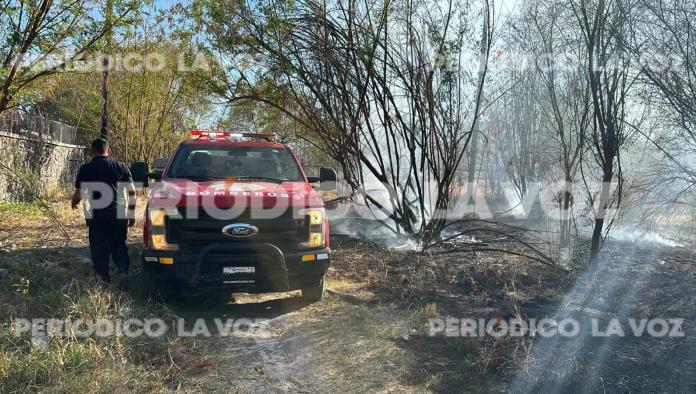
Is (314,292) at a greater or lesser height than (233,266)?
lesser

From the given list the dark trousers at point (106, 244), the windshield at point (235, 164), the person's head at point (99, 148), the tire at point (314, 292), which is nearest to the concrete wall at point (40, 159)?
the person's head at point (99, 148)

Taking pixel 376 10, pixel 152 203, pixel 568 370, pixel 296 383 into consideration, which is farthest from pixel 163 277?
pixel 376 10

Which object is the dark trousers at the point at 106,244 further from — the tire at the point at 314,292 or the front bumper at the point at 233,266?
the tire at the point at 314,292

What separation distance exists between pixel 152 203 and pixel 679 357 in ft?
15.9

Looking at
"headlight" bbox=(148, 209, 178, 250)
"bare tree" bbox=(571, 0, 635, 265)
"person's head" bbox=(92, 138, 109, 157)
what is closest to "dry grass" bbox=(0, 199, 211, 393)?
"headlight" bbox=(148, 209, 178, 250)

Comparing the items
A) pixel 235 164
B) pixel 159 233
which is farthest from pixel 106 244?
pixel 235 164

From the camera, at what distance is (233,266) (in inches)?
194

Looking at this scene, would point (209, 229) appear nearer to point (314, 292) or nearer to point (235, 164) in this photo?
point (235, 164)

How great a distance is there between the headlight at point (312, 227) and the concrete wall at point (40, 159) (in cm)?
672

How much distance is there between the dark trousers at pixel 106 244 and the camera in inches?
231

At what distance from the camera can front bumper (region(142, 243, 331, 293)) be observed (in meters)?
4.86

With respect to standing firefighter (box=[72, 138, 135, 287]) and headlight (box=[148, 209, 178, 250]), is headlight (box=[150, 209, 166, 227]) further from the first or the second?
standing firefighter (box=[72, 138, 135, 287])

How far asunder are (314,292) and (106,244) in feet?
8.12

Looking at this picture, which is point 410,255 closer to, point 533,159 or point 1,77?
point 1,77
